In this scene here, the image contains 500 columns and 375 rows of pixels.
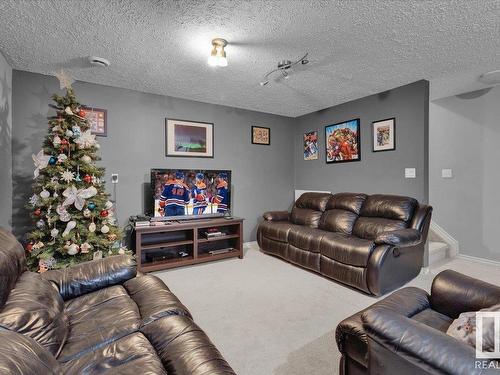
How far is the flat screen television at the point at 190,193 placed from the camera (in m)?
3.52

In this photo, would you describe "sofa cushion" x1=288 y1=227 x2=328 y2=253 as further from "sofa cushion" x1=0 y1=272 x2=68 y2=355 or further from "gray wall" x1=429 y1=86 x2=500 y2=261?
"sofa cushion" x1=0 y1=272 x2=68 y2=355

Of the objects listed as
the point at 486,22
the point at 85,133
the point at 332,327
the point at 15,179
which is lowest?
the point at 332,327

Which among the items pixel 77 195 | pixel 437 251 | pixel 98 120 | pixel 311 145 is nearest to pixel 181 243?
pixel 77 195

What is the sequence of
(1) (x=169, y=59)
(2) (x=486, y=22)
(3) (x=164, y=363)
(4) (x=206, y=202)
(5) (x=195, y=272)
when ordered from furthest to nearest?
(4) (x=206, y=202)
(5) (x=195, y=272)
(1) (x=169, y=59)
(2) (x=486, y=22)
(3) (x=164, y=363)

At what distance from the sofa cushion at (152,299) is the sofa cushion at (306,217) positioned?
8.38 feet

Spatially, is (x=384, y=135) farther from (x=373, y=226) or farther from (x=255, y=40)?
(x=255, y=40)

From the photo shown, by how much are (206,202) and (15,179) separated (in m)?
2.22

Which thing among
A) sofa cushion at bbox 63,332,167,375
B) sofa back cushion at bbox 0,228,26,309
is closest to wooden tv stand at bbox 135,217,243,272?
sofa back cushion at bbox 0,228,26,309

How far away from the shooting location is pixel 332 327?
6.75ft

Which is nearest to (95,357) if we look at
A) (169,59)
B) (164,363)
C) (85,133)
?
(164,363)

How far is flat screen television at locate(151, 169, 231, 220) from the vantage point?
11.5ft

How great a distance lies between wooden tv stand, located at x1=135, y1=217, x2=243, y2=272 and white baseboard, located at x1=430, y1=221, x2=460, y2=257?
3.10 metres

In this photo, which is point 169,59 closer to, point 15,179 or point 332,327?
point 15,179

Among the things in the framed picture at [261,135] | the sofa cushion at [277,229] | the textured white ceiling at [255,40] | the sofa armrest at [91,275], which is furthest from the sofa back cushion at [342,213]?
the sofa armrest at [91,275]
